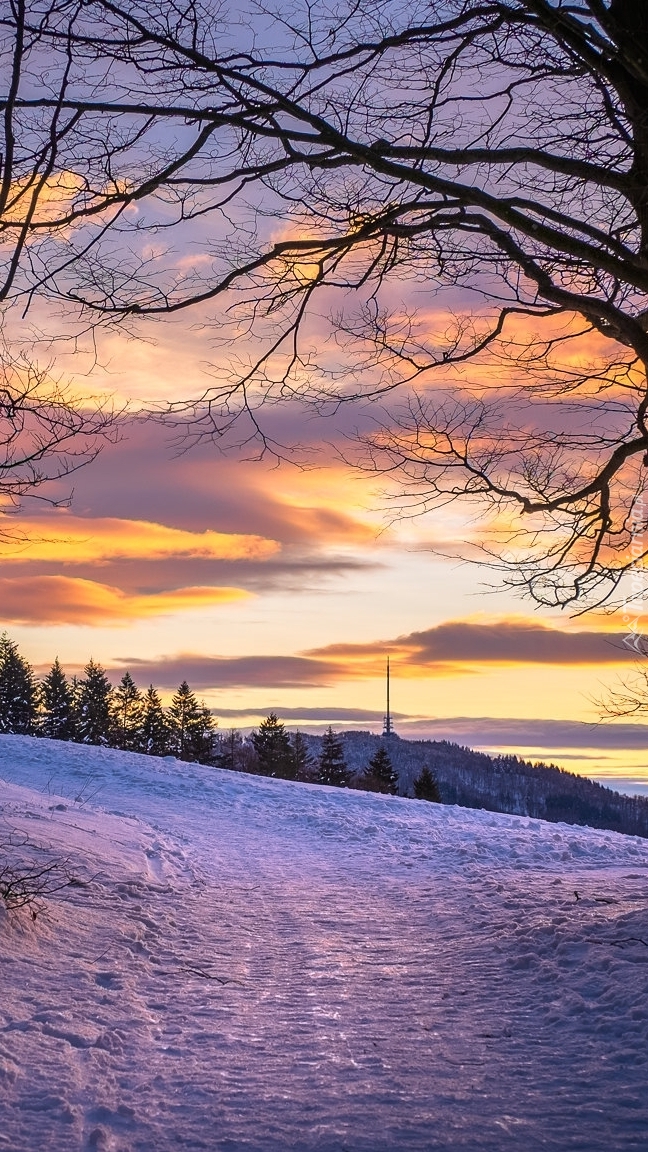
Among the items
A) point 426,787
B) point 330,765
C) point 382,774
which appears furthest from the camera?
point 330,765

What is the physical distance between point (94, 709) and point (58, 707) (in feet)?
8.38

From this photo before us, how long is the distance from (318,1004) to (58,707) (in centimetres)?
5779

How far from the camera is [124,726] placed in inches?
2562

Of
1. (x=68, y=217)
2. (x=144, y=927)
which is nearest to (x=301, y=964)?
(x=144, y=927)

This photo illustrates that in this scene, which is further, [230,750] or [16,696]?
[230,750]

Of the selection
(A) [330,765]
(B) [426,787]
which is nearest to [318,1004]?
(B) [426,787]

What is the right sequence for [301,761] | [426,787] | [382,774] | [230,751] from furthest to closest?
[230,751] < [301,761] < [382,774] < [426,787]

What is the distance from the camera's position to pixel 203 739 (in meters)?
63.2

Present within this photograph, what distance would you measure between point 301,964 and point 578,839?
31.4 ft

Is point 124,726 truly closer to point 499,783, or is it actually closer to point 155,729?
point 155,729

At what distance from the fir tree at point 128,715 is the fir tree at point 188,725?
2.65 metres

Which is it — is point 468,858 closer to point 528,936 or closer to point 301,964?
point 528,936

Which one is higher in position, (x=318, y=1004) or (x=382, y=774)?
(x=318, y=1004)

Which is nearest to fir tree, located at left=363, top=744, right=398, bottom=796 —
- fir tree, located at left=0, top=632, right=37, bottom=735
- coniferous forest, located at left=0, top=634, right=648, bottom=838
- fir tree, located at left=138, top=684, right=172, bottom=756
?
coniferous forest, located at left=0, top=634, right=648, bottom=838
